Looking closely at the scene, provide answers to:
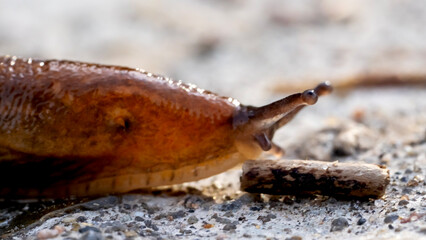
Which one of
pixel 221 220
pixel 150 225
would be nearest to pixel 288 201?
pixel 221 220

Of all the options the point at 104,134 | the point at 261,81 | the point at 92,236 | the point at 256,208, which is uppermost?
the point at 261,81

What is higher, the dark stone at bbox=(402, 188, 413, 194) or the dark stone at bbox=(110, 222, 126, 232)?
the dark stone at bbox=(402, 188, 413, 194)

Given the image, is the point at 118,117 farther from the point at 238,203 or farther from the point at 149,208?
the point at 238,203

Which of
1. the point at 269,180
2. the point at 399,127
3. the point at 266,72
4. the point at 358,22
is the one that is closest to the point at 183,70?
the point at 266,72

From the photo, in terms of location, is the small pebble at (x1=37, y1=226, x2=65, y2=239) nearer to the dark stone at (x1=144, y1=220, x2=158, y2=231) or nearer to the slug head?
the dark stone at (x1=144, y1=220, x2=158, y2=231)

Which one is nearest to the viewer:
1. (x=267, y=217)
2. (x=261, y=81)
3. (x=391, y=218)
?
(x=391, y=218)

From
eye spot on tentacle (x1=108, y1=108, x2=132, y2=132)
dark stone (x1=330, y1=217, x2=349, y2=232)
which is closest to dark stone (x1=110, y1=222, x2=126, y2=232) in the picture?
eye spot on tentacle (x1=108, y1=108, x2=132, y2=132)

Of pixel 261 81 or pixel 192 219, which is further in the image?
pixel 261 81

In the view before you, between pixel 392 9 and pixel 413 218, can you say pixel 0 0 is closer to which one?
pixel 392 9
